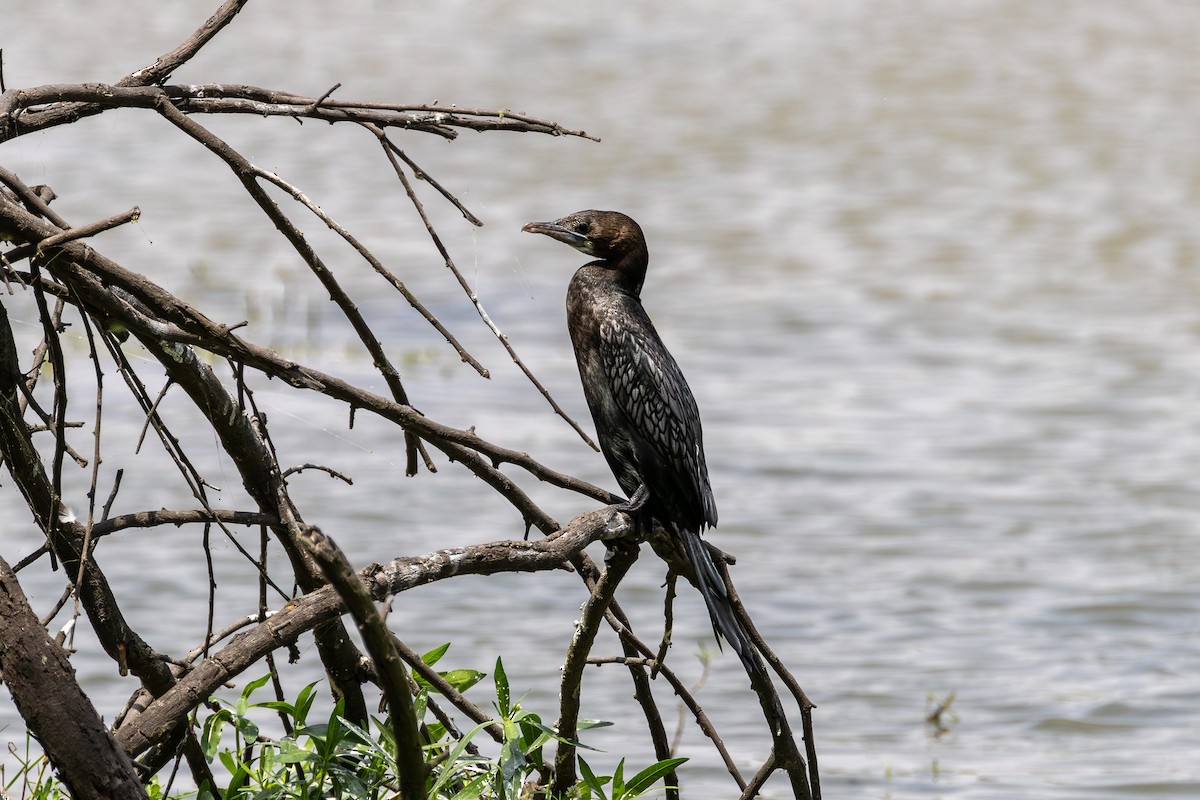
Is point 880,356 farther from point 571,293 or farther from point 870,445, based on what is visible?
point 571,293

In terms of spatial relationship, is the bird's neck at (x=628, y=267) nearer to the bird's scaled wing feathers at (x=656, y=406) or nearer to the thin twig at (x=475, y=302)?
the bird's scaled wing feathers at (x=656, y=406)

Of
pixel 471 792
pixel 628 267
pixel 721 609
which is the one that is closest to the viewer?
pixel 471 792

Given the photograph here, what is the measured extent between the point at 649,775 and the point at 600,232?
1133mm

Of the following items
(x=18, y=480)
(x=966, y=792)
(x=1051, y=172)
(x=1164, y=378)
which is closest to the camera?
(x=18, y=480)

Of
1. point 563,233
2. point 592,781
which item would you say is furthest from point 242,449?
point 563,233

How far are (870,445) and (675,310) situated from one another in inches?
96.9

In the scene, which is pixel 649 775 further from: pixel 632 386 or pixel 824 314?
pixel 824 314

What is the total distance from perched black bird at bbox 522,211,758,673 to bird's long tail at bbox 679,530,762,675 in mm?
34

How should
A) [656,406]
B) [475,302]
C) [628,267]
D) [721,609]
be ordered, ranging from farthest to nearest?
[628,267]
[656,406]
[721,609]
[475,302]

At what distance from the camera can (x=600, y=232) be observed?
Result: 11.0 feet

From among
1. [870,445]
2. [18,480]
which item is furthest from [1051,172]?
[18,480]

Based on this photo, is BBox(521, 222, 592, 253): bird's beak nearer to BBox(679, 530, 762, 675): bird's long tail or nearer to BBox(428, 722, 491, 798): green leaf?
BBox(679, 530, 762, 675): bird's long tail

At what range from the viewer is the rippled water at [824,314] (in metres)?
5.91

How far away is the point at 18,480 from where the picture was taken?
259 centimetres
